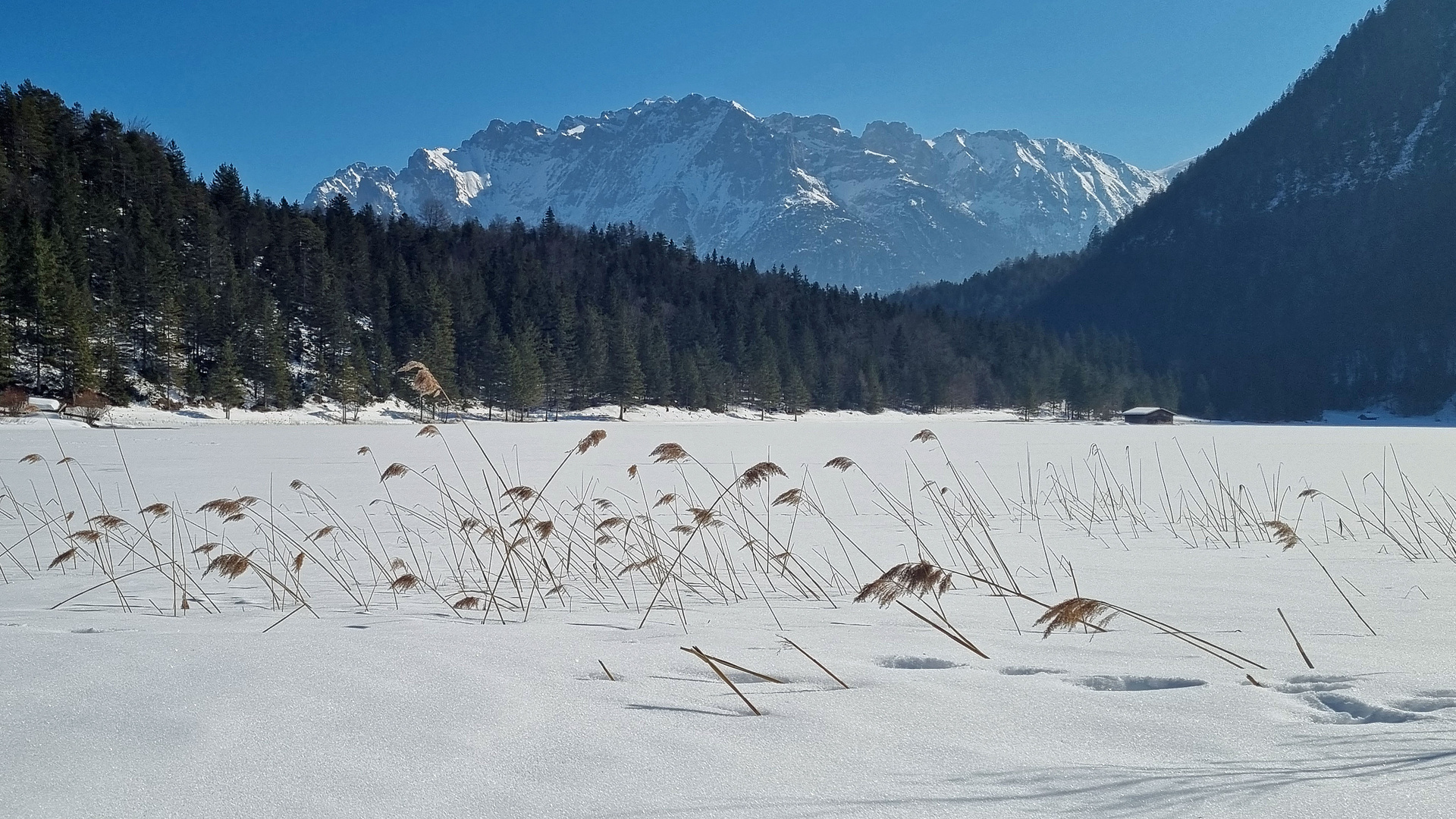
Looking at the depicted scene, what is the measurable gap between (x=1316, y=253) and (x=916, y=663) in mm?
172279

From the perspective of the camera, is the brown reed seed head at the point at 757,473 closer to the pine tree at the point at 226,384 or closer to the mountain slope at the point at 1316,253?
the pine tree at the point at 226,384

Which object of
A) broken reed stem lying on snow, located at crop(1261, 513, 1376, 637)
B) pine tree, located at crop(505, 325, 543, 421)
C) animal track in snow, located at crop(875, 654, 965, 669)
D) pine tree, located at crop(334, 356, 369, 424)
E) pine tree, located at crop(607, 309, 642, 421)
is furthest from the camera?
pine tree, located at crop(607, 309, 642, 421)

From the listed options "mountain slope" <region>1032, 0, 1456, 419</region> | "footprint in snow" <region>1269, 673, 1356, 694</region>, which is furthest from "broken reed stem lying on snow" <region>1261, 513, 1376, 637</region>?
"mountain slope" <region>1032, 0, 1456, 419</region>

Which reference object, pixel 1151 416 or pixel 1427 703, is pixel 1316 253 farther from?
pixel 1427 703

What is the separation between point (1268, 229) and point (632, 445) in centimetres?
16819

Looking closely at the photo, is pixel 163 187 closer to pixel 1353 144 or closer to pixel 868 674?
pixel 868 674

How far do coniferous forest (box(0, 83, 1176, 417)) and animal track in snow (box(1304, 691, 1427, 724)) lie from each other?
49.3m

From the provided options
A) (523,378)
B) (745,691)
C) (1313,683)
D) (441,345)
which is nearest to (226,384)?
(441,345)

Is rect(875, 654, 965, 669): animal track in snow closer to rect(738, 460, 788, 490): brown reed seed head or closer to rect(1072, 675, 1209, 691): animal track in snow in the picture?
rect(1072, 675, 1209, 691): animal track in snow

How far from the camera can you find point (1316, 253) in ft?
434

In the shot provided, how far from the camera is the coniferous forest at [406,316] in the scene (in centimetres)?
4372

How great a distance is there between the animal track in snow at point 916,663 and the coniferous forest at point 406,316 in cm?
4835

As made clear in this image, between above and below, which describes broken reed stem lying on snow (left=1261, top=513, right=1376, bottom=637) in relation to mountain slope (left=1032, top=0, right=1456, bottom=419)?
below

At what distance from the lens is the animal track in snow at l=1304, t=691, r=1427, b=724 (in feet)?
4.94
